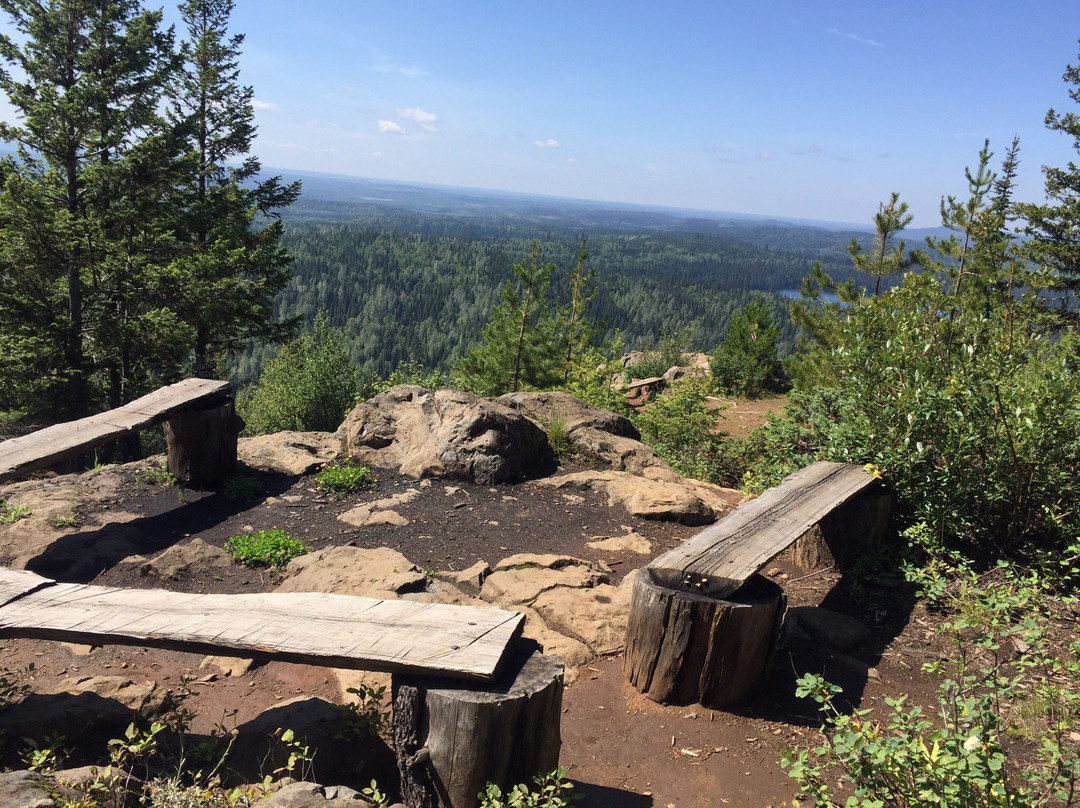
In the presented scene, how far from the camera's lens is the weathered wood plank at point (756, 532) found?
10.3 ft

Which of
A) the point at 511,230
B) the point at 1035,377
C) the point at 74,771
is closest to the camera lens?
the point at 74,771

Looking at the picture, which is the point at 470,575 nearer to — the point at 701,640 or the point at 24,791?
the point at 701,640

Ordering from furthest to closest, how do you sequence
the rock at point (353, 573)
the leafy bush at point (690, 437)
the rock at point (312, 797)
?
the leafy bush at point (690, 437)
the rock at point (353, 573)
the rock at point (312, 797)

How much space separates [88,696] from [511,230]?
663 ft

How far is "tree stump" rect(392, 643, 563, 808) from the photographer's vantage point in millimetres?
2111

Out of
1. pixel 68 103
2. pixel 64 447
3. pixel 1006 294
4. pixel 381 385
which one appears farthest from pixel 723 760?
pixel 68 103

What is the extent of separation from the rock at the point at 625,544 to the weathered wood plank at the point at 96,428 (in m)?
3.99

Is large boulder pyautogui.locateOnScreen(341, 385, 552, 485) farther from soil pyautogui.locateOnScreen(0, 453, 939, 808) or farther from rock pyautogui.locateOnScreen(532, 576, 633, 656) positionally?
rock pyautogui.locateOnScreen(532, 576, 633, 656)

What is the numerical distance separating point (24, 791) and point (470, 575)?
116 inches

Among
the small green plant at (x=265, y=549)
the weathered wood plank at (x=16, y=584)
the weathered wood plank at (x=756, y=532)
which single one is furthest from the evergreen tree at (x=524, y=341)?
the weathered wood plank at (x=16, y=584)

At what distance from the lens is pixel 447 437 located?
6758 millimetres

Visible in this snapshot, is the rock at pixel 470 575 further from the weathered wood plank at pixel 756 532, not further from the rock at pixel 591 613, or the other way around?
the weathered wood plank at pixel 756 532

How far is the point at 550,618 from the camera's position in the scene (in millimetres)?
4031

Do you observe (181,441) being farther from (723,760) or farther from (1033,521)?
(1033,521)
